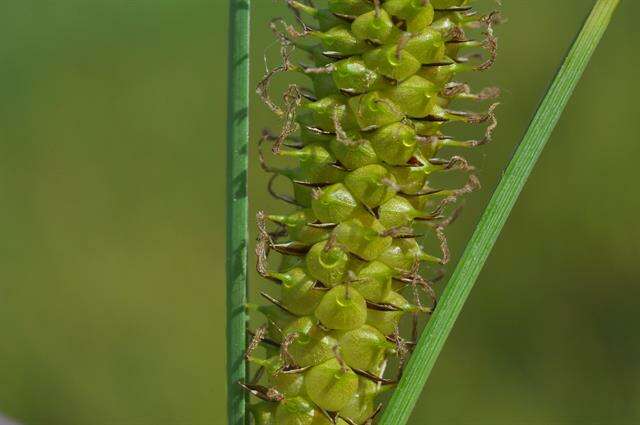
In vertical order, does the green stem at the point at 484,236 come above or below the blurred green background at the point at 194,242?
above

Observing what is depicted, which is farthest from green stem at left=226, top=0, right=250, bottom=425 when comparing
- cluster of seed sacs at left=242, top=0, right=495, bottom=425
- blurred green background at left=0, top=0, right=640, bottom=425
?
blurred green background at left=0, top=0, right=640, bottom=425

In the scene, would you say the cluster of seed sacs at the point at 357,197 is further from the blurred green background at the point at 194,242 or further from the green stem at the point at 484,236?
the blurred green background at the point at 194,242

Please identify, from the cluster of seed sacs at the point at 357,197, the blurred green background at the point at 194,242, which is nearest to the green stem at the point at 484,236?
the cluster of seed sacs at the point at 357,197

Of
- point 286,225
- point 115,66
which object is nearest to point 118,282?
point 115,66

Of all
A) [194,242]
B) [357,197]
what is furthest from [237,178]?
[194,242]

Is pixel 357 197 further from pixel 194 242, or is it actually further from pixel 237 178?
pixel 194 242

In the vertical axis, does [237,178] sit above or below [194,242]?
above
